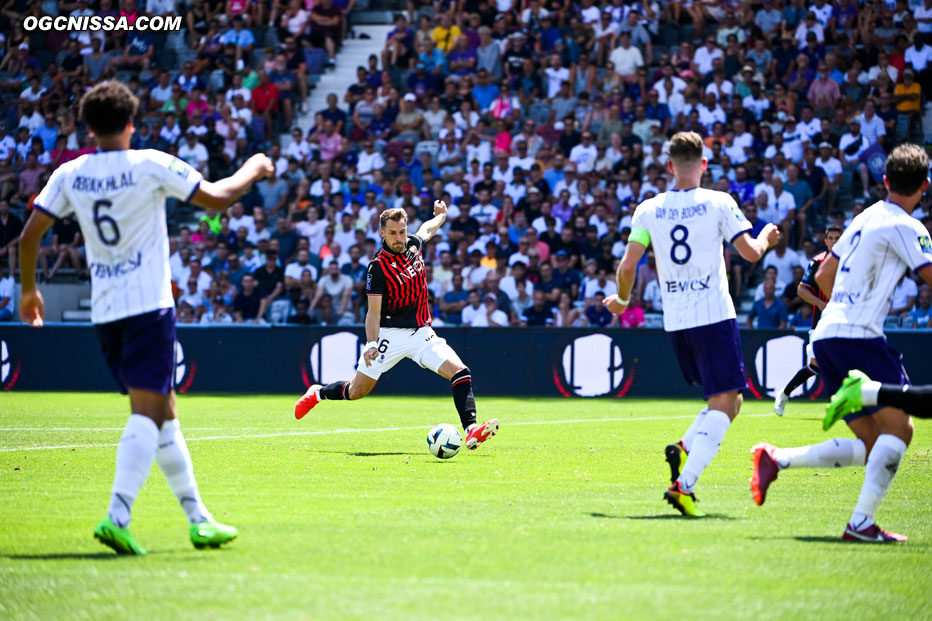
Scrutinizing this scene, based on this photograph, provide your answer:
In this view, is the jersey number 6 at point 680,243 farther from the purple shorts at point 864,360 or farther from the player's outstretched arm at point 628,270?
the purple shorts at point 864,360

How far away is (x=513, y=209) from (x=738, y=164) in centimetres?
445

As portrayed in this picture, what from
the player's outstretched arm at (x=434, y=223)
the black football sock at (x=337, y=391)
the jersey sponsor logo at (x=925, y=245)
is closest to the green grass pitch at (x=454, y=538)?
the black football sock at (x=337, y=391)

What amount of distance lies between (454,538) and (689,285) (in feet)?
8.27

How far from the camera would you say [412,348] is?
1282 centimetres

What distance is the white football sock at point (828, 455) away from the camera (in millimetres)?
7504

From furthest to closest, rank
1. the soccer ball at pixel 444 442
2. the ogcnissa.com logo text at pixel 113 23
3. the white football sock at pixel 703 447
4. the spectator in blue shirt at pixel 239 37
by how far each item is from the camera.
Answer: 1. the ogcnissa.com logo text at pixel 113 23
2. the spectator in blue shirt at pixel 239 37
3. the soccer ball at pixel 444 442
4. the white football sock at pixel 703 447

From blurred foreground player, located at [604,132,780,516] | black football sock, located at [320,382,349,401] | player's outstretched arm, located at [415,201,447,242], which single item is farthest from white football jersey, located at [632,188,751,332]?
black football sock, located at [320,382,349,401]

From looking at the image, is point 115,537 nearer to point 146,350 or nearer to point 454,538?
point 146,350

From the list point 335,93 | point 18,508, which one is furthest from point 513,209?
point 18,508

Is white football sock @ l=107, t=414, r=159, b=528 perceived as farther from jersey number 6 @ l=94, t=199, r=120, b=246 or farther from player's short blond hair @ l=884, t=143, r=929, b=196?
player's short blond hair @ l=884, t=143, r=929, b=196

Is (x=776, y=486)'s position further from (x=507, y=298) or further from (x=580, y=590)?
(x=507, y=298)

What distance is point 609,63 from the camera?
85.7 ft

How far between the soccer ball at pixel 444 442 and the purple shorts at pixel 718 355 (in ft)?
12.5

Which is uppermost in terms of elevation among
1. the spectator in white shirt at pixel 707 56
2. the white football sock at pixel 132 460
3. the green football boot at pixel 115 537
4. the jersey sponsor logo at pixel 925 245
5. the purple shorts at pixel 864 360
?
the spectator in white shirt at pixel 707 56
